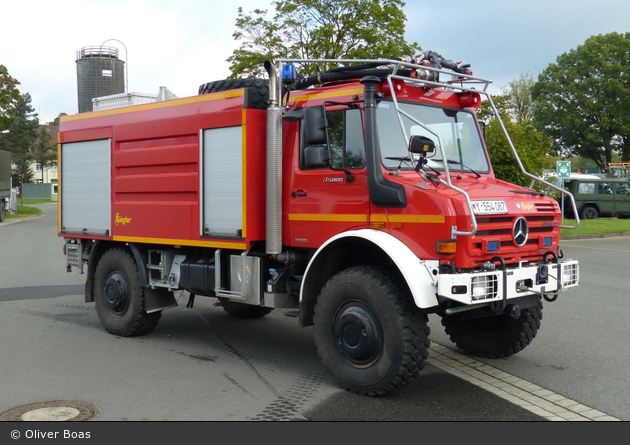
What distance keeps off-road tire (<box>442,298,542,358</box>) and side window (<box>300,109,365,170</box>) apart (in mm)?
1857

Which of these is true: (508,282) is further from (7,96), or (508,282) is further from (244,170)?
(7,96)

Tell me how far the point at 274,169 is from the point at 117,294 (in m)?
2.99

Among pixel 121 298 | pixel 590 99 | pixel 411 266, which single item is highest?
pixel 590 99

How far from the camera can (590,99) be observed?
2317 inches

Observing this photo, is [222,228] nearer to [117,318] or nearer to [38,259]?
[117,318]

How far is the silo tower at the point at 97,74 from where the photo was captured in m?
20.9

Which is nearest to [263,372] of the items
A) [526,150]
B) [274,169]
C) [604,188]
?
[274,169]

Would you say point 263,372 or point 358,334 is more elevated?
point 358,334

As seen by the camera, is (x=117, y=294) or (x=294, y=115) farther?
(x=117, y=294)

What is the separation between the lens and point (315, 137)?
6.14 m

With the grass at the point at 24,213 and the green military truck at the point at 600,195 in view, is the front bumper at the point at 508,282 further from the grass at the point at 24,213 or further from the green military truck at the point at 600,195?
the grass at the point at 24,213

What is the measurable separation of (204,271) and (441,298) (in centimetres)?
298

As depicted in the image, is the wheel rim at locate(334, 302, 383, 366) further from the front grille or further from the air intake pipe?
the air intake pipe

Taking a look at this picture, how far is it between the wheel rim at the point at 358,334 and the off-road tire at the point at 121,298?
322 cm
